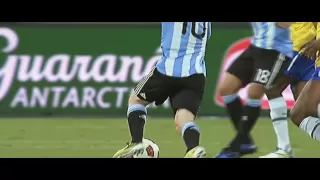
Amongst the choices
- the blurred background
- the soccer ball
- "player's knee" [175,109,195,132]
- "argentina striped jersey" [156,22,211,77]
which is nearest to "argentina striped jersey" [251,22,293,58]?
the blurred background

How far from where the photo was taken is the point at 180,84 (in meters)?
6.75

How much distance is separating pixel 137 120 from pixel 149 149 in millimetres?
251

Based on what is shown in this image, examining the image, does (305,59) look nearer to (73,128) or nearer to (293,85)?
(293,85)

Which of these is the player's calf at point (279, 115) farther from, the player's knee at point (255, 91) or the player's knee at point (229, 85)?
the player's knee at point (229, 85)

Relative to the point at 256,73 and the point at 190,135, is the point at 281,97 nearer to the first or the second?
the point at 256,73

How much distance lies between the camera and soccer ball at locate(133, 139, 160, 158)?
676 centimetres

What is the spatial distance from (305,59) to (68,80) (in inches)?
77.5

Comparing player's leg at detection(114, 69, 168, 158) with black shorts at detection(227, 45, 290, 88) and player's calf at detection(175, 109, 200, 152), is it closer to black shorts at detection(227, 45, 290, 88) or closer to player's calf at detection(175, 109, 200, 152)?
player's calf at detection(175, 109, 200, 152)

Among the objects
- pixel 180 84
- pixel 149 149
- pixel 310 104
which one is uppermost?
pixel 180 84

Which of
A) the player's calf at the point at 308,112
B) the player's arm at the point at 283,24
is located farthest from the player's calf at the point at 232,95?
the player's arm at the point at 283,24

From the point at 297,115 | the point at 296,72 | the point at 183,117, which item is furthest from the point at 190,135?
the point at 296,72

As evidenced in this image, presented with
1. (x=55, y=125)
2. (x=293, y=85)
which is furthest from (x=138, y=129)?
(x=293, y=85)
